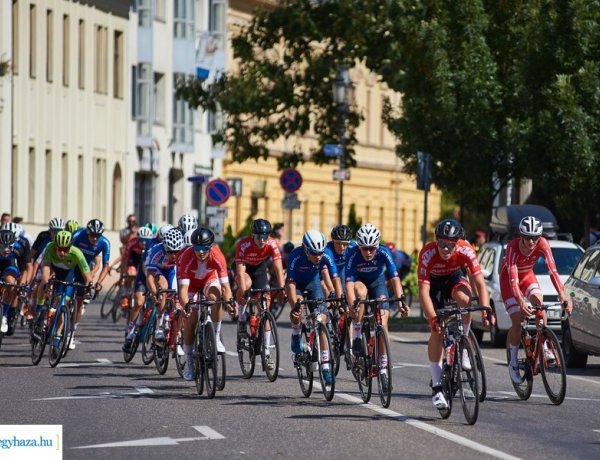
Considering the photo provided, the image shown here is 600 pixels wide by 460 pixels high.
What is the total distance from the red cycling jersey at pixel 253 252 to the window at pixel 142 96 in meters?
41.0

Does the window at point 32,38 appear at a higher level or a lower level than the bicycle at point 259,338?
higher

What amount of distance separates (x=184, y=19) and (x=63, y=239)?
139 feet

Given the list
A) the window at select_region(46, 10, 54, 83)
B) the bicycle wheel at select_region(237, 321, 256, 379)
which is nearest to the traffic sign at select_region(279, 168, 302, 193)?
the window at select_region(46, 10, 54, 83)

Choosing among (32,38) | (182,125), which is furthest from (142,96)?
(32,38)

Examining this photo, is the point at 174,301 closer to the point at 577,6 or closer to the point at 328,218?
the point at 577,6

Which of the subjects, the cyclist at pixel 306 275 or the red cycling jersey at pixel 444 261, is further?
the cyclist at pixel 306 275

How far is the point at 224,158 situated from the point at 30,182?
53.3ft

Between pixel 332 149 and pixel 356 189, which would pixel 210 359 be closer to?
pixel 332 149

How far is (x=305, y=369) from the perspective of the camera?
20.8 meters

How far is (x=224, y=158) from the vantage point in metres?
71.4

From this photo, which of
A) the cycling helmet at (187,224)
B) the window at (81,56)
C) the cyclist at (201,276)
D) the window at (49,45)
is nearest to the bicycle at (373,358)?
the cyclist at (201,276)

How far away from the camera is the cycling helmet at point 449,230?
1850cm

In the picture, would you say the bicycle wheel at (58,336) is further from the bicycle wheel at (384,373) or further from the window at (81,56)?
the window at (81,56)

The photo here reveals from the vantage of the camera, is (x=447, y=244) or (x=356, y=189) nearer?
(x=447, y=244)
